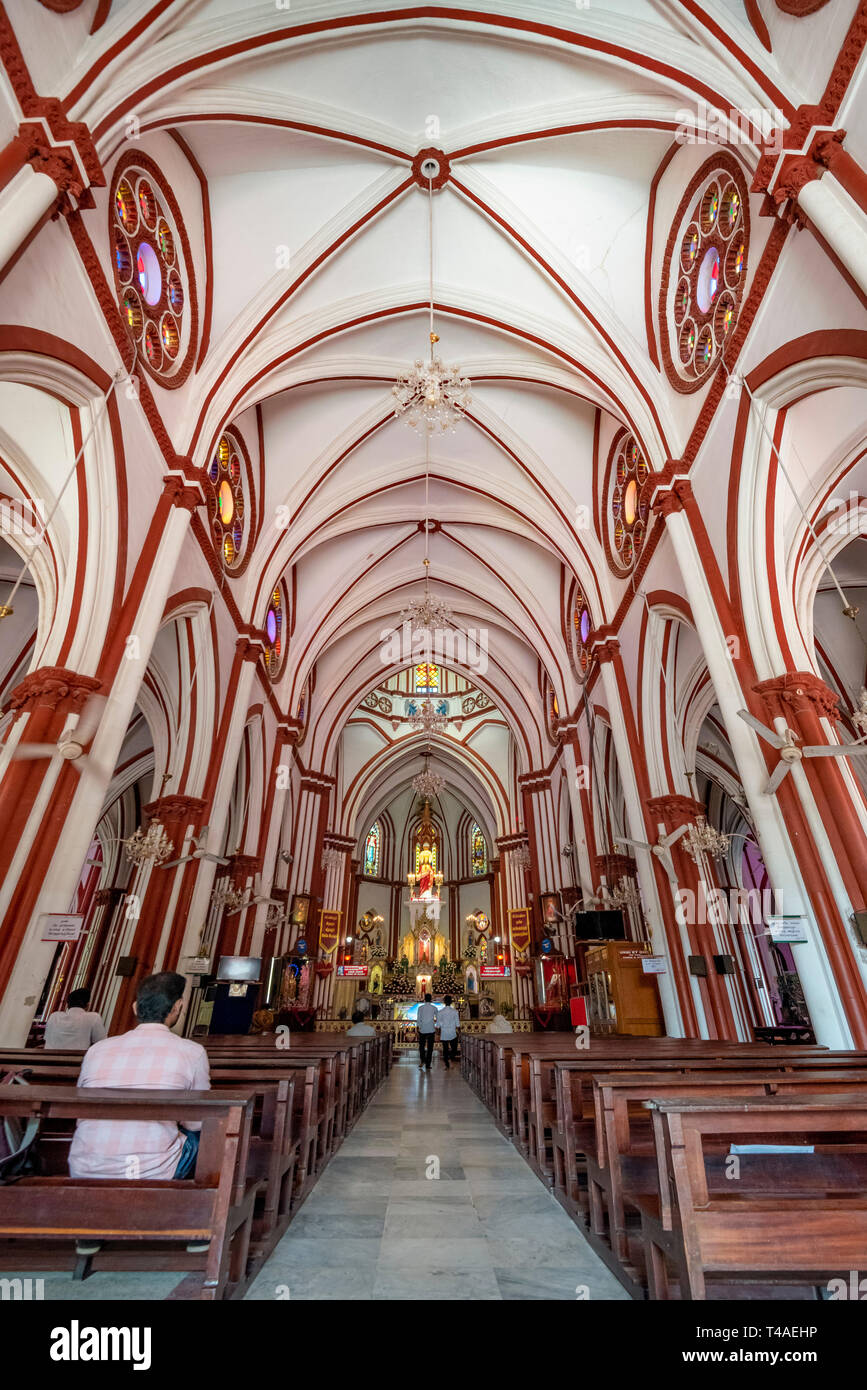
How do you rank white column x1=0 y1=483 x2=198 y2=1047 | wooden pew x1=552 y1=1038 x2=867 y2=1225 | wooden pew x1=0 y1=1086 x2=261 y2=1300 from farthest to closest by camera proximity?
white column x1=0 y1=483 x2=198 y2=1047, wooden pew x1=552 y1=1038 x2=867 y2=1225, wooden pew x1=0 y1=1086 x2=261 y2=1300

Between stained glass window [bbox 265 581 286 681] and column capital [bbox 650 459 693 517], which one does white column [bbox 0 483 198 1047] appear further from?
stained glass window [bbox 265 581 286 681]

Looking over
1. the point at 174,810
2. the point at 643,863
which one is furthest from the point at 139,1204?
the point at 643,863

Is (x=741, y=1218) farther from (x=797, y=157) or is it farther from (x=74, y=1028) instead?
(x=797, y=157)

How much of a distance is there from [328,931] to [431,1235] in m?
20.1

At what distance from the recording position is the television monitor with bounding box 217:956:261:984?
464 inches

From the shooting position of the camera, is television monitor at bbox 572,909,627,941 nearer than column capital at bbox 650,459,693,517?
No

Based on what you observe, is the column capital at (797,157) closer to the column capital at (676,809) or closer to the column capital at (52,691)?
the column capital at (676,809)

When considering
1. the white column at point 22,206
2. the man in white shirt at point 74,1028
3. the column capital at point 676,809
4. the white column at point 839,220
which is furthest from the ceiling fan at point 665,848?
the white column at point 22,206

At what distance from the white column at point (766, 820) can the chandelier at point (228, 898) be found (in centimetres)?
999

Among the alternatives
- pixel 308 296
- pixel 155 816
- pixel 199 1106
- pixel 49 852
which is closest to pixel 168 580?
pixel 49 852

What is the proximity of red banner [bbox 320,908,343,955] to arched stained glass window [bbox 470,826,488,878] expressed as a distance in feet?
46.6

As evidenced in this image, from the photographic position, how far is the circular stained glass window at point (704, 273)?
8.02m

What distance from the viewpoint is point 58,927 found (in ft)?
20.4

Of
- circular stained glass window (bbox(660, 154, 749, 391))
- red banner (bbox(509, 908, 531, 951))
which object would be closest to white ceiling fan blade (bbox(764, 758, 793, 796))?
circular stained glass window (bbox(660, 154, 749, 391))
